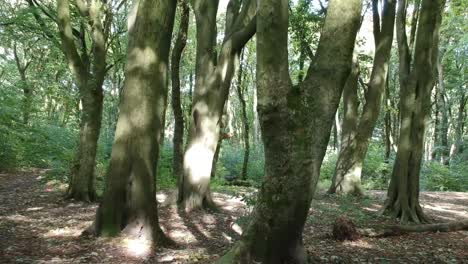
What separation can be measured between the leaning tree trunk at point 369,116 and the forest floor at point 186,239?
192cm

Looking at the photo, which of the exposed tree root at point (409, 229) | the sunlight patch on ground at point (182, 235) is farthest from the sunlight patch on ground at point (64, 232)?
the exposed tree root at point (409, 229)

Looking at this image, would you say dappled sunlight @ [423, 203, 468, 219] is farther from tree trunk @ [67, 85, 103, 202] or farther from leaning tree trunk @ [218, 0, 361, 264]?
tree trunk @ [67, 85, 103, 202]

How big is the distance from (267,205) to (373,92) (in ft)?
33.5

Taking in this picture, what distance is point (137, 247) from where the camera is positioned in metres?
6.73

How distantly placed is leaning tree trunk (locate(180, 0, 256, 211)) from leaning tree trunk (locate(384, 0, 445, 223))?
3.90m

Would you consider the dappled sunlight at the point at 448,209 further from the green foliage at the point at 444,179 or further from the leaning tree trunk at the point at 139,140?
the leaning tree trunk at the point at 139,140

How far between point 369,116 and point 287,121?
388 inches

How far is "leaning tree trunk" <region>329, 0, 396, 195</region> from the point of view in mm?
13898

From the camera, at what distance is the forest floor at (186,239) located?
251 inches

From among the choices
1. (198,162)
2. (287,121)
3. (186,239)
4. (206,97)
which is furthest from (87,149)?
(287,121)

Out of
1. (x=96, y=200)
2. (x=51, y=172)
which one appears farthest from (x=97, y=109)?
(x=51, y=172)

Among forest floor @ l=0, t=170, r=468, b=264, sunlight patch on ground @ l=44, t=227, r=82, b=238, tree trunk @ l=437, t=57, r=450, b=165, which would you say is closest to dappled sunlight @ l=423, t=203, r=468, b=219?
forest floor @ l=0, t=170, r=468, b=264

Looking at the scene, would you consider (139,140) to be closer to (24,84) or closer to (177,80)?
(177,80)

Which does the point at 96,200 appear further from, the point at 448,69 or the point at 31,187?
the point at 448,69
